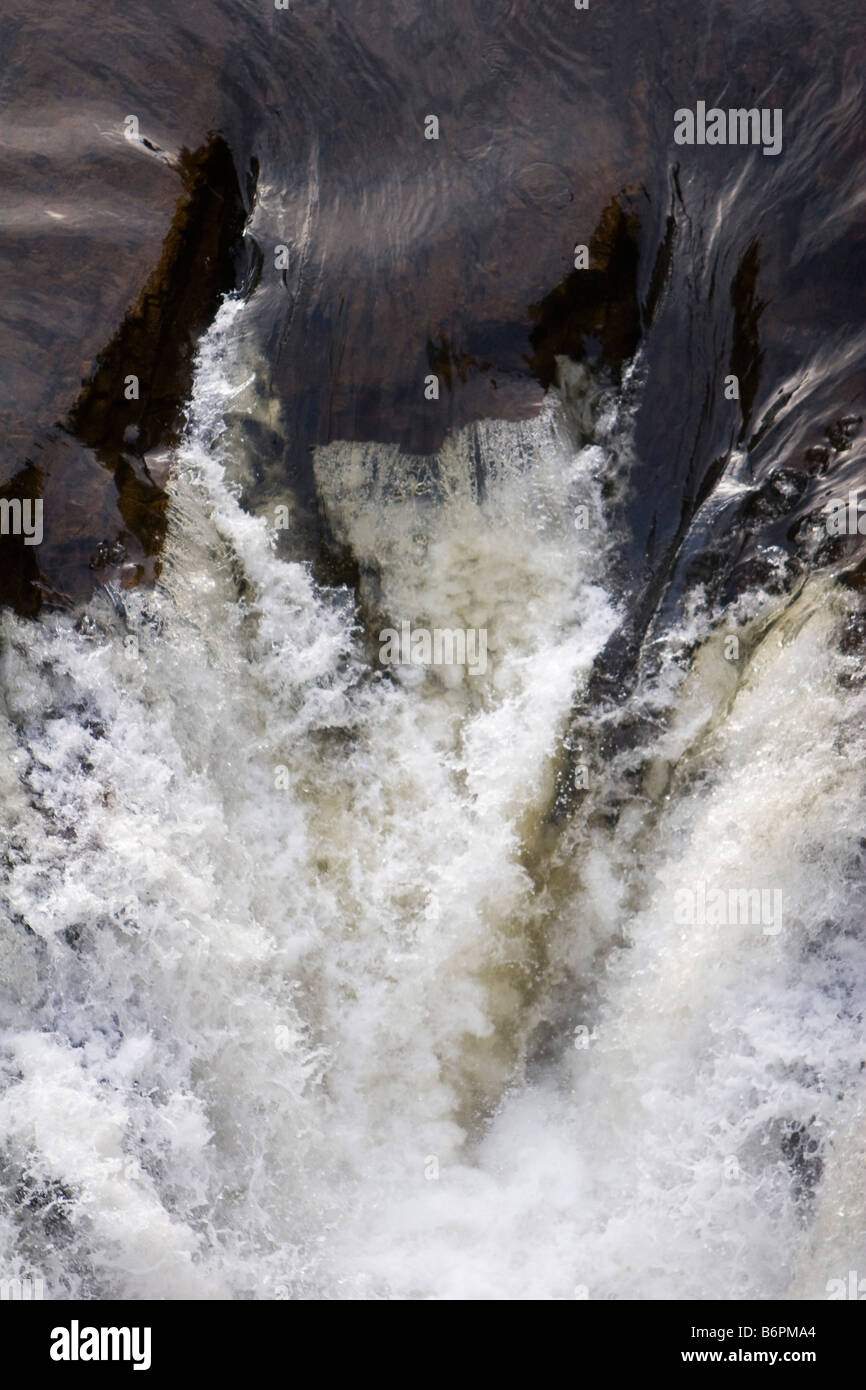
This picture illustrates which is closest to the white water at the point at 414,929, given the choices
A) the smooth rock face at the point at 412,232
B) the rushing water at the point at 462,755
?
the rushing water at the point at 462,755

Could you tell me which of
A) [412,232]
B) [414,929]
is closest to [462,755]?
[414,929]

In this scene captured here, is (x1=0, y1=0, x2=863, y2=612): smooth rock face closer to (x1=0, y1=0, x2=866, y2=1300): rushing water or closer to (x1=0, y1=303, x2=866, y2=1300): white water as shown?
(x1=0, y1=0, x2=866, y2=1300): rushing water

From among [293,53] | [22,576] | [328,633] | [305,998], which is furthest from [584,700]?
[293,53]

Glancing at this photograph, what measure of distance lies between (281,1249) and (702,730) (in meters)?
2.95

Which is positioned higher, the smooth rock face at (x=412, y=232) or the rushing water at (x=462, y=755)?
the smooth rock face at (x=412, y=232)

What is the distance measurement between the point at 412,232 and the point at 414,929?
3.11 meters

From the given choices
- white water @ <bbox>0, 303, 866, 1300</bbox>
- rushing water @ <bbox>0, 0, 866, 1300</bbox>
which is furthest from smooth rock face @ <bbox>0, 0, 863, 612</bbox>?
white water @ <bbox>0, 303, 866, 1300</bbox>

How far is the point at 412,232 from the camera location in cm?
457

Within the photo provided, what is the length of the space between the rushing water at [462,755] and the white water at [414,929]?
2 centimetres

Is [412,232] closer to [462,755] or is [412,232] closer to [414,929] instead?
[462,755]

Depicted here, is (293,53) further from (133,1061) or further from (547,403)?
(133,1061)

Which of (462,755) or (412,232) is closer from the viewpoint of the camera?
(412,232)

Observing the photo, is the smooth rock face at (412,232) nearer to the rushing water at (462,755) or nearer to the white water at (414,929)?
the rushing water at (462,755)

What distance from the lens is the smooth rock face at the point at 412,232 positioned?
175 inches
